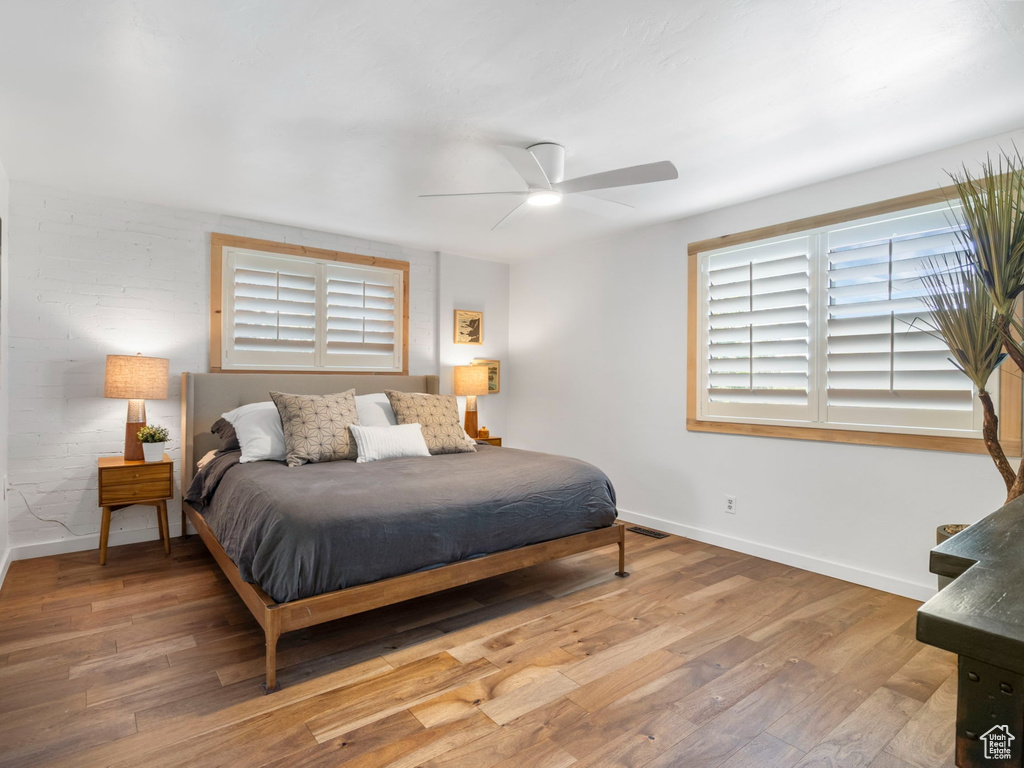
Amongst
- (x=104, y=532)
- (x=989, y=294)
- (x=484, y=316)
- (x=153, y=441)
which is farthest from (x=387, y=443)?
(x=989, y=294)

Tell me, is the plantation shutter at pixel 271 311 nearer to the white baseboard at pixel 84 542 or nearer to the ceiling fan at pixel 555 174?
the white baseboard at pixel 84 542

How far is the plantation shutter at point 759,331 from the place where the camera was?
3555 millimetres

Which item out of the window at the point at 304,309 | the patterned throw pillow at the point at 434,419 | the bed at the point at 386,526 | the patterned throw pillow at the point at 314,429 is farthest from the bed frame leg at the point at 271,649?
the window at the point at 304,309

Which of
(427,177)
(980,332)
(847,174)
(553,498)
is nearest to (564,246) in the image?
(427,177)

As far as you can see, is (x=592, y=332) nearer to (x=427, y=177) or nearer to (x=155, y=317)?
(x=427, y=177)

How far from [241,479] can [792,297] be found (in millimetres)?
3504

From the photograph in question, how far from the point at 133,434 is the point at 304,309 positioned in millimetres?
1546

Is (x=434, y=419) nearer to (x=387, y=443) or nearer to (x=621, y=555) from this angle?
(x=387, y=443)

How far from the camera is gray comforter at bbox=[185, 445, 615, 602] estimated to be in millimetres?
2254

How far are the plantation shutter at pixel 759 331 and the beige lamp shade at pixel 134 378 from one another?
12.6ft

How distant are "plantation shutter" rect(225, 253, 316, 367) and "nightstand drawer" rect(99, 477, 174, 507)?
1.09 meters

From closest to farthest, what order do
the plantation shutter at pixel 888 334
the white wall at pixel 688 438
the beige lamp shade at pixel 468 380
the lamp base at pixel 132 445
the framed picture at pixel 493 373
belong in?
1. the plantation shutter at pixel 888 334
2. the white wall at pixel 688 438
3. the lamp base at pixel 132 445
4. the beige lamp shade at pixel 468 380
5. the framed picture at pixel 493 373

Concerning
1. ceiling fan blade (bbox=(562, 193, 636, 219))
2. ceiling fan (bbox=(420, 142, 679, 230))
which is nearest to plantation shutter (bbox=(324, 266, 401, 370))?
ceiling fan blade (bbox=(562, 193, 636, 219))

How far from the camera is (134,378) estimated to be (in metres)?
3.58
